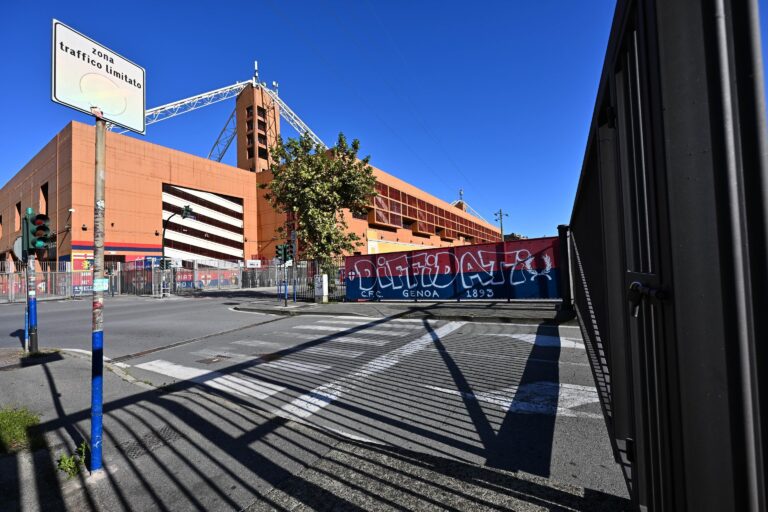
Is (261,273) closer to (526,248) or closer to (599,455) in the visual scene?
(526,248)

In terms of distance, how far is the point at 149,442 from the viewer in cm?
368

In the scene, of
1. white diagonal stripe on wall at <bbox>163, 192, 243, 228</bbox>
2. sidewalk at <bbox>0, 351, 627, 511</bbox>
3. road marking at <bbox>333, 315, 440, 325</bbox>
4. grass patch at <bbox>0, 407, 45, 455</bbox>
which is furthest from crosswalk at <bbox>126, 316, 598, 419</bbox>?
white diagonal stripe on wall at <bbox>163, 192, 243, 228</bbox>

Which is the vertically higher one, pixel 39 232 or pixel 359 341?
pixel 39 232

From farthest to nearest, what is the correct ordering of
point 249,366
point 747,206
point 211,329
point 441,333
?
point 211,329 → point 441,333 → point 249,366 → point 747,206

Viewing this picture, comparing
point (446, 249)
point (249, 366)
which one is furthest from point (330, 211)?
point (249, 366)

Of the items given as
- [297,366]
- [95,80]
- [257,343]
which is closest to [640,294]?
[95,80]

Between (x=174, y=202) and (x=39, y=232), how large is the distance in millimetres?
42858

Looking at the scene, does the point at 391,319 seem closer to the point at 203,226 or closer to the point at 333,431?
the point at 333,431

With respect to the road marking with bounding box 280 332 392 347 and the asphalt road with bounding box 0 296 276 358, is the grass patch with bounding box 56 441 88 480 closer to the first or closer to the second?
the road marking with bounding box 280 332 392 347

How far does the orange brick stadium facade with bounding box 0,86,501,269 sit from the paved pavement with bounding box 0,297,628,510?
72.7ft

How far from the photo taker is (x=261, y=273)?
44.2 metres

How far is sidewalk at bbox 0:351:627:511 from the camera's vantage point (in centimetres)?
255

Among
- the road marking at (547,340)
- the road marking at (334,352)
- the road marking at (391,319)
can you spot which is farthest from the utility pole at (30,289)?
the road marking at (547,340)

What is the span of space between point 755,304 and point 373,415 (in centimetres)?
375
